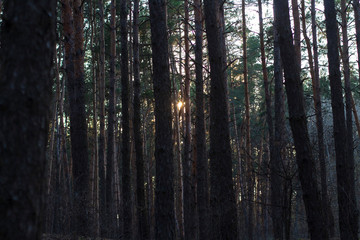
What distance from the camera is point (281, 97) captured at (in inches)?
508

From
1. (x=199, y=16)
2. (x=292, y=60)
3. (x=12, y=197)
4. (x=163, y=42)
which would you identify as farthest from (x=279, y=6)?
(x=199, y=16)

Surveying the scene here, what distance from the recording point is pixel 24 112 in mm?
A: 2350

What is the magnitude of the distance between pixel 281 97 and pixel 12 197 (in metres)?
11.6

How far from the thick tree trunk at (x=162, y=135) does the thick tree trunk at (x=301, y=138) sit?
223 centimetres

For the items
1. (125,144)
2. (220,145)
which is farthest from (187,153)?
(220,145)

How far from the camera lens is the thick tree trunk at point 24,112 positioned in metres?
2.24

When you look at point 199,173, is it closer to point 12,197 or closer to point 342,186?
point 342,186

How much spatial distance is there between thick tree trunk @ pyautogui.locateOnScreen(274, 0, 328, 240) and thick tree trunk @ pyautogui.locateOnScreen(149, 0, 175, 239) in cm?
223

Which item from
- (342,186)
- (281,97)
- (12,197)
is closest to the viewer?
(12,197)

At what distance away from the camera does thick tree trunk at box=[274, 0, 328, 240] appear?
5.59 meters

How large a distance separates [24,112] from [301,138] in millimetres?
4340

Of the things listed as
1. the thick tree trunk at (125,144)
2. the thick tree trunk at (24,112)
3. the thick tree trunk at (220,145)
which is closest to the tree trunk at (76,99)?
the thick tree trunk at (125,144)

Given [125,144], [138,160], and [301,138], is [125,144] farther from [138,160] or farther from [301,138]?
[301,138]

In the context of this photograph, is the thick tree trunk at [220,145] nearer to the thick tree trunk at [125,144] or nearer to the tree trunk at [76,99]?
the tree trunk at [76,99]
